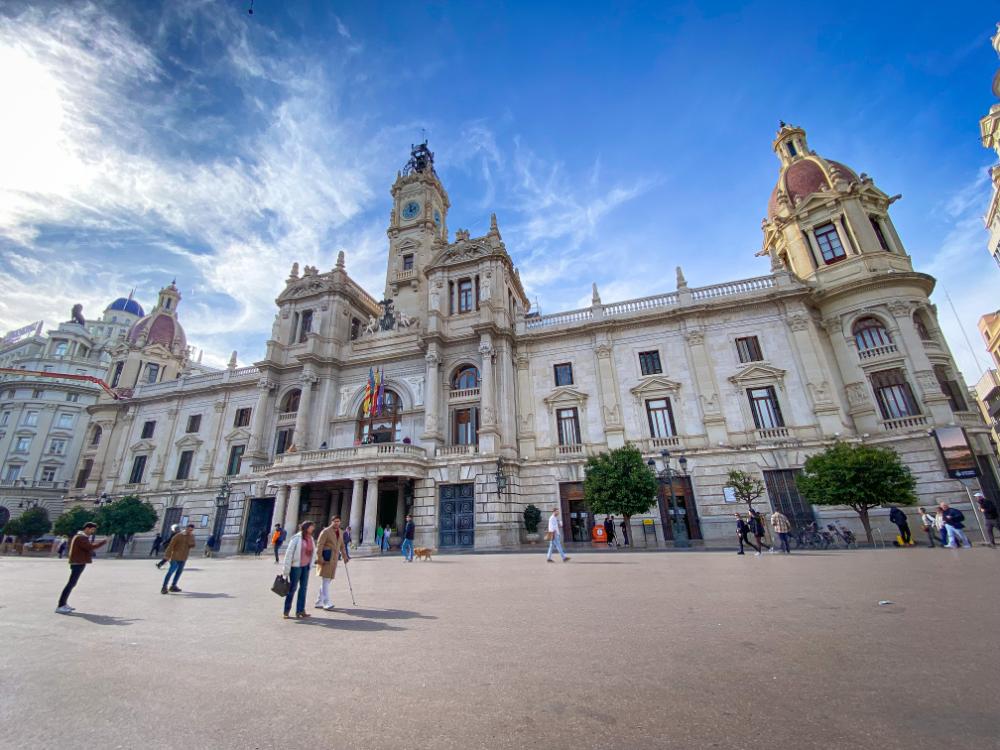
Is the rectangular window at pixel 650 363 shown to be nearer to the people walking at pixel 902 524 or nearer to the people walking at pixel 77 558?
the people walking at pixel 902 524

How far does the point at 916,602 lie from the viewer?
6.72 metres

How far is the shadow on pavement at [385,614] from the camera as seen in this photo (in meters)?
7.15

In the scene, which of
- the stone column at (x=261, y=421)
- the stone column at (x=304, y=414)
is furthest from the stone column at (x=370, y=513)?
the stone column at (x=261, y=421)

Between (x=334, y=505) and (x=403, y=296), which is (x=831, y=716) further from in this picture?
(x=403, y=296)

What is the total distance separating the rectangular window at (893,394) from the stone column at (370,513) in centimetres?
2683

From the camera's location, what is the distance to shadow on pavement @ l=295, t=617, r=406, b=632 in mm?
6467

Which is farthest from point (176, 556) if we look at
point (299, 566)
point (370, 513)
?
point (370, 513)

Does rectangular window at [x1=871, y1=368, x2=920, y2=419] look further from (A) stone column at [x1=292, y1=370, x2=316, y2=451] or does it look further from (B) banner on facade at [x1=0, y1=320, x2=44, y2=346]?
(B) banner on facade at [x1=0, y1=320, x2=44, y2=346]

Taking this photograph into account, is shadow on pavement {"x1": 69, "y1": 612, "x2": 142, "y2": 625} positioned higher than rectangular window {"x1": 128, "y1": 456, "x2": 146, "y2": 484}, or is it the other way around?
rectangular window {"x1": 128, "y1": 456, "x2": 146, "y2": 484}

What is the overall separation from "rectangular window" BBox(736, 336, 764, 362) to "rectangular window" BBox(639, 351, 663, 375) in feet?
14.7

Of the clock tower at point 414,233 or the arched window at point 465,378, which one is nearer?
the arched window at point 465,378

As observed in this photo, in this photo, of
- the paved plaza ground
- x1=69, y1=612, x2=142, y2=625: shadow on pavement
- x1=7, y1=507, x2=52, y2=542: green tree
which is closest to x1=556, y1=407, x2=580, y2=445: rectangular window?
the paved plaza ground

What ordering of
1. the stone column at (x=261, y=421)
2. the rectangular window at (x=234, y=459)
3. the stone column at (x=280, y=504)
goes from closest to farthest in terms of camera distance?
the stone column at (x=280, y=504), the stone column at (x=261, y=421), the rectangular window at (x=234, y=459)

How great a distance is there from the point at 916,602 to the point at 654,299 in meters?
24.5
